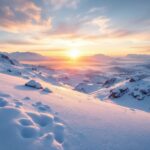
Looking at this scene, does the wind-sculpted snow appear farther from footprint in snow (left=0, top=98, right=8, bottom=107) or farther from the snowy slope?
footprint in snow (left=0, top=98, right=8, bottom=107)

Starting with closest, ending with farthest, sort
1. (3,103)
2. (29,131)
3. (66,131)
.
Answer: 1. (29,131)
2. (66,131)
3. (3,103)

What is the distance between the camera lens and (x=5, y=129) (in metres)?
3.15

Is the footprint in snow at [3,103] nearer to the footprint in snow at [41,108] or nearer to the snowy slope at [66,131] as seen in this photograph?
the snowy slope at [66,131]

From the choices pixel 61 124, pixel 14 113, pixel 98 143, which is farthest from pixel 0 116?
pixel 98 143

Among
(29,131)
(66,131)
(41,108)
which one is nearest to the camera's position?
(29,131)

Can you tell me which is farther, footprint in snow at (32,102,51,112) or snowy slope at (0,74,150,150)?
footprint in snow at (32,102,51,112)

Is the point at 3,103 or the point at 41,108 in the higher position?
the point at 3,103

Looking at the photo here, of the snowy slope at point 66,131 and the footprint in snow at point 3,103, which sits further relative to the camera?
the footprint in snow at point 3,103

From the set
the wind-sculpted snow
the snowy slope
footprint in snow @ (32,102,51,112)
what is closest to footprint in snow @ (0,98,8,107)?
the snowy slope

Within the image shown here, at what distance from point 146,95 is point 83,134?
21.0m

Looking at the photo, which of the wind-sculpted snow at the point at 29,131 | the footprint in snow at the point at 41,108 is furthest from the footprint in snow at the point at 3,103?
the footprint in snow at the point at 41,108

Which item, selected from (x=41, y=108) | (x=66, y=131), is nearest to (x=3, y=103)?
(x=41, y=108)

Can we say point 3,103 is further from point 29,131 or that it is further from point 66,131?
point 66,131

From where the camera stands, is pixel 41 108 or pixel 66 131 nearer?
pixel 66 131
